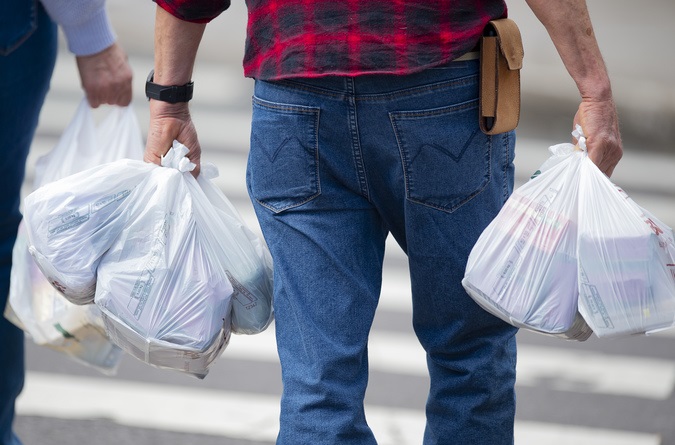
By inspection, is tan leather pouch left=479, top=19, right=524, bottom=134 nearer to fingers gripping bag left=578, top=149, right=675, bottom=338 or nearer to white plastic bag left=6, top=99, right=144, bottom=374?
fingers gripping bag left=578, top=149, right=675, bottom=338

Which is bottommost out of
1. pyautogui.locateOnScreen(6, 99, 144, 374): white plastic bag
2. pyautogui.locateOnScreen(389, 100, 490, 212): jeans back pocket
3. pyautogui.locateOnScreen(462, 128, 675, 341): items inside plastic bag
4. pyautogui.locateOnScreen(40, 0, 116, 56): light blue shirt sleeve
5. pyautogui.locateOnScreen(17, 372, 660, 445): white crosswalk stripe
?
pyautogui.locateOnScreen(17, 372, 660, 445): white crosswalk stripe

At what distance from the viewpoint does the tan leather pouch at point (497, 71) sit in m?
2.09

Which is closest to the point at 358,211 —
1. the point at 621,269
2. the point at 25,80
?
the point at 621,269

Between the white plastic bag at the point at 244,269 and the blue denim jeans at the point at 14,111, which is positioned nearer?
the white plastic bag at the point at 244,269

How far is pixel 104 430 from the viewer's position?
360cm

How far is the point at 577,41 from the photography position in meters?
2.08

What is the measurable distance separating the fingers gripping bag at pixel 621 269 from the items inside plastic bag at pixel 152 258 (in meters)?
0.75

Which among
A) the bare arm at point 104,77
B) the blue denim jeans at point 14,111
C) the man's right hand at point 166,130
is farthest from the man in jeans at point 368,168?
the bare arm at point 104,77

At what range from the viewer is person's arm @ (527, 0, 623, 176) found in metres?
2.06

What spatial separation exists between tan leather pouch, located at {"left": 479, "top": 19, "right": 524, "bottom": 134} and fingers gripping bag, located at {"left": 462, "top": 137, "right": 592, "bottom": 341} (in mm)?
152

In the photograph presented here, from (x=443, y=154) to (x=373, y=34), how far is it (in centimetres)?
27

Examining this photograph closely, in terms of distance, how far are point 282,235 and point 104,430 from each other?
1.70m

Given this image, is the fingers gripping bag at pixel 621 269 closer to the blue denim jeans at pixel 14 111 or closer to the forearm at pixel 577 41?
the forearm at pixel 577 41

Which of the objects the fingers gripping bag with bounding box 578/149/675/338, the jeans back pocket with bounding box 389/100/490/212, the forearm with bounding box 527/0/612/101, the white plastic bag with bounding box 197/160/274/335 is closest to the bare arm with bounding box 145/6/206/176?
the white plastic bag with bounding box 197/160/274/335
